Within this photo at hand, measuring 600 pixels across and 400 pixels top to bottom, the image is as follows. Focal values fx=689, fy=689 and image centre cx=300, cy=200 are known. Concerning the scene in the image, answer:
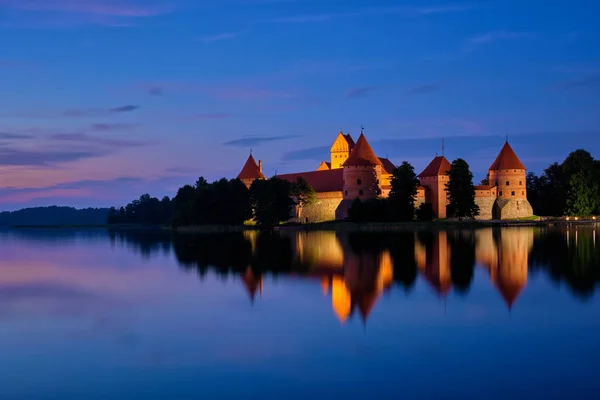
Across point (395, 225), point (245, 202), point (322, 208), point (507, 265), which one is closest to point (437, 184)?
point (322, 208)

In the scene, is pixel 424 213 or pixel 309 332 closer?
pixel 309 332

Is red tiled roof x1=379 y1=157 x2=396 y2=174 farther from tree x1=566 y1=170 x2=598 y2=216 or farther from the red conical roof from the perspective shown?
tree x1=566 y1=170 x2=598 y2=216

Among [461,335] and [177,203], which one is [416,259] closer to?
[461,335]

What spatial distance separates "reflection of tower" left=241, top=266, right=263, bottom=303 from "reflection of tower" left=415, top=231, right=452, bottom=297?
4133 mm

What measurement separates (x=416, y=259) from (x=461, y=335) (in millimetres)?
12495

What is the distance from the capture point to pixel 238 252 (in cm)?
2806

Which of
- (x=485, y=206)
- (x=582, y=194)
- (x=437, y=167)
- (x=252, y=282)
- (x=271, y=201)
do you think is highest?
(x=437, y=167)

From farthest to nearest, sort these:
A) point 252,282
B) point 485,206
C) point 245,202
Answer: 1. point 485,206
2. point 245,202
3. point 252,282

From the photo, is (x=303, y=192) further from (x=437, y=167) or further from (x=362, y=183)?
(x=437, y=167)

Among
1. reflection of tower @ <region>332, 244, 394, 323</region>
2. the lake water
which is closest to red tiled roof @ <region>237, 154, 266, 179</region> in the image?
reflection of tower @ <region>332, 244, 394, 323</region>

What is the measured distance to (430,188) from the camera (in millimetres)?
62219

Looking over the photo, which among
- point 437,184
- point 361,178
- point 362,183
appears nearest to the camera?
point 362,183

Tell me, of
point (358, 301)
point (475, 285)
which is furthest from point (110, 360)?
point (475, 285)

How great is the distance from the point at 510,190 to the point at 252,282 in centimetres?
→ 5002
